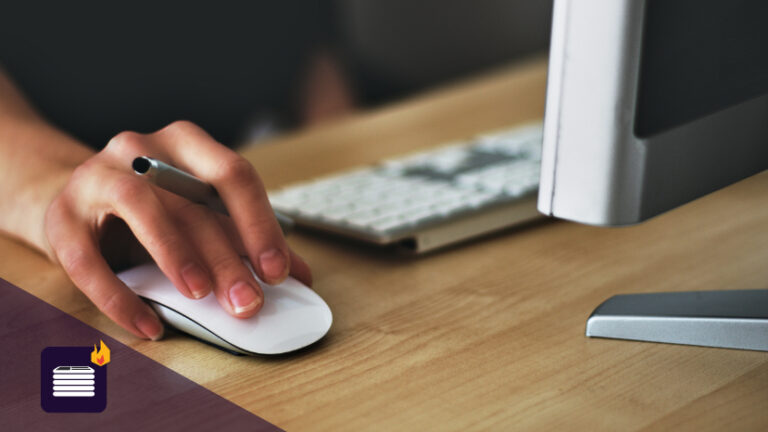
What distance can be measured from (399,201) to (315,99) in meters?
1.16

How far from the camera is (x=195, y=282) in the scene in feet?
1.65

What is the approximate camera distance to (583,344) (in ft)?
1.65

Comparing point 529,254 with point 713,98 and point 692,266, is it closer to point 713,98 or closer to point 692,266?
point 692,266

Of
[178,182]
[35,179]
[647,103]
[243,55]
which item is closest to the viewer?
[647,103]

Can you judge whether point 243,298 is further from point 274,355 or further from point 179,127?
point 179,127

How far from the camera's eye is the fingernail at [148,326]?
518mm

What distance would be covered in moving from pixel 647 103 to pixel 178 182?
283 mm

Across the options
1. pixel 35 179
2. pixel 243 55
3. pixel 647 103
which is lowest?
pixel 243 55

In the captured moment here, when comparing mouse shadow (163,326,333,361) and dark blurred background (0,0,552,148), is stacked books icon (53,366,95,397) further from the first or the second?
dark blurred background (0,0,552,148)

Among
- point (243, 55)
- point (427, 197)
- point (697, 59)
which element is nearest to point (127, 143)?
point (427, 197)

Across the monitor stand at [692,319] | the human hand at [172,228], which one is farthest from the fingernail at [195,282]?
the monitor stand at [692,319]

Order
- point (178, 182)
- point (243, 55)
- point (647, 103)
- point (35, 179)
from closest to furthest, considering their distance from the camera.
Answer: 1. point (647, 103)
2. point (178, 182)
3. point (35, 179)
4. point (243, 55)

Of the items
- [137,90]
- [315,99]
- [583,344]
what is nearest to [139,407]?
[583,344]

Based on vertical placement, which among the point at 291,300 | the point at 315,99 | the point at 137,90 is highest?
the point at 291,300
